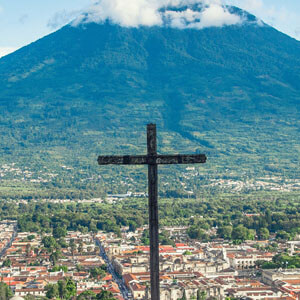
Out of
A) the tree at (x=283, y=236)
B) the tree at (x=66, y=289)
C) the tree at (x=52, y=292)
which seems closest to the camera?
the tree at (x=52, y=292)

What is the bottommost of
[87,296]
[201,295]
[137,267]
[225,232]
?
[225,232]

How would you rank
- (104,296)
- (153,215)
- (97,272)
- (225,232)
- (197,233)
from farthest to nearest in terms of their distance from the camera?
1. (225,232)
2. (197,233)
3. (97,272)
4. (104,296)
5. (153,215)

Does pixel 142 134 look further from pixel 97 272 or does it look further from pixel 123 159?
pixel 123 159

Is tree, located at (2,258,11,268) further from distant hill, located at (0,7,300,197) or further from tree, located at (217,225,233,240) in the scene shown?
→ distant hill, located at (0,7,300,197)

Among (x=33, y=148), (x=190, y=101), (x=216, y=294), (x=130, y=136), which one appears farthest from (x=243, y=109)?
(x=216, y=294)

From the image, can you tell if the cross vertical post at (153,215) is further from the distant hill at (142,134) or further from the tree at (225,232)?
the distant hill at (142,134)

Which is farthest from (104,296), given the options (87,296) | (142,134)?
(142,134)

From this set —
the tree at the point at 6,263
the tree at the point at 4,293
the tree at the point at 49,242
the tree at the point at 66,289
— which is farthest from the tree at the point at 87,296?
the tree at the point at 49,242

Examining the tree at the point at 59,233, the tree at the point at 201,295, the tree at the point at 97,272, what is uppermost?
the tree at the point at 201,295
